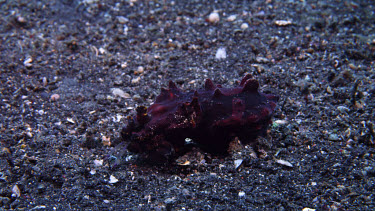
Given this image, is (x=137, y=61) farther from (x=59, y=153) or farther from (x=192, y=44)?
(x=59, y=153)

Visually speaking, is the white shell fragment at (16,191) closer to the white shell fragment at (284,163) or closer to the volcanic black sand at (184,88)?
the volcanic black sand at (184,88)

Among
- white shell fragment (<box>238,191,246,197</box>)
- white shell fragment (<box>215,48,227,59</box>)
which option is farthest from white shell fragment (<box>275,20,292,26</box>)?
white shell fragment (<box>238,191,246,197</box>)

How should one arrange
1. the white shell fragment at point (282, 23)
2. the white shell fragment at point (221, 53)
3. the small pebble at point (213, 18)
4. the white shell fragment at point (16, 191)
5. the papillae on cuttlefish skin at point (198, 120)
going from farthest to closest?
the small pebble at point (213, 18) → the white shell fragment at point (282, 23) → the white shell fragment at point (221, 53) → the papillae on cuttlefish skin at point (198, 120) → the white shell fragment at point (16, 191)

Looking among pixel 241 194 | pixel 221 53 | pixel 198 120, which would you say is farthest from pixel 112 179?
pixel 221 53

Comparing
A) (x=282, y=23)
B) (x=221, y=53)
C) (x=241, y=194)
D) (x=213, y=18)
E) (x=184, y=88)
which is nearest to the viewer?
(x=241, y=194)

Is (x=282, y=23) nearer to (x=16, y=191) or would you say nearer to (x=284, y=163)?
(x=284, y=163)

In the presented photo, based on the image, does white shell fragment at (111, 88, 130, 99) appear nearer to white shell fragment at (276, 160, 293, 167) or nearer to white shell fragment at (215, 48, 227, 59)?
white shell fragment at (215, 48, 227, 59)

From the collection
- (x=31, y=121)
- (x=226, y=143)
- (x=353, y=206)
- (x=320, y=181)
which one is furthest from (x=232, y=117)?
(x=31, y=121)

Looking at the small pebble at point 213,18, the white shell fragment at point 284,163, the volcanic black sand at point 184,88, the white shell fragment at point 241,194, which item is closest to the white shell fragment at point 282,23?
the volcanic black sand at point 184,88
